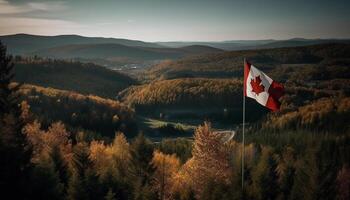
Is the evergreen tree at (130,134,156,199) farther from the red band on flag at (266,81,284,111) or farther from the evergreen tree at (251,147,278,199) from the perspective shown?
the red band on flag at (266,81,284,111)

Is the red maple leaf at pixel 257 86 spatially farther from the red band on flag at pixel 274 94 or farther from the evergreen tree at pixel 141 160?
the evergreen tree at pixel 141 160

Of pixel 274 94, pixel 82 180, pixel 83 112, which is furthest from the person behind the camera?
pixel 83 112

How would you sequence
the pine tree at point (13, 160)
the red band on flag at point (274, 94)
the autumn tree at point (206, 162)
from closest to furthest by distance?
1. the red band on flag at point (274, 94)
2. the pine tree at point (13, 160)
3. the autumn tree at point (206, 162)

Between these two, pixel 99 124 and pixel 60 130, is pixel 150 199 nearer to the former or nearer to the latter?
pixel 60 130

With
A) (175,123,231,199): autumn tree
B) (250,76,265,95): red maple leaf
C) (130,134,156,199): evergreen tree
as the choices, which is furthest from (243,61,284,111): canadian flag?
(130,134,156,199): evergreen tree

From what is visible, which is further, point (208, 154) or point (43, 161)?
point (208, 154)

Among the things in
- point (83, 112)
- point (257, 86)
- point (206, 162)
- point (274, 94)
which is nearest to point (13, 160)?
point (257, 86)

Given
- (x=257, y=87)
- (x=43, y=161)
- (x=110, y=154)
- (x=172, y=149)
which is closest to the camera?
(x=257, y=87)

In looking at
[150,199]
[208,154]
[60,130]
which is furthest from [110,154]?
[150,199]

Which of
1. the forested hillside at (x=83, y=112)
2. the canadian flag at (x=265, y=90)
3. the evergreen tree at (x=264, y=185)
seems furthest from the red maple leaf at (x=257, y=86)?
the forested hillside at (x=83, y=112)

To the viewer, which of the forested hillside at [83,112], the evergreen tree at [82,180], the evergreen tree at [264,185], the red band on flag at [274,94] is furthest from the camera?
the forested hillside at [83,112]

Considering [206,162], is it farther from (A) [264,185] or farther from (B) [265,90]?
(B) [265,90]
